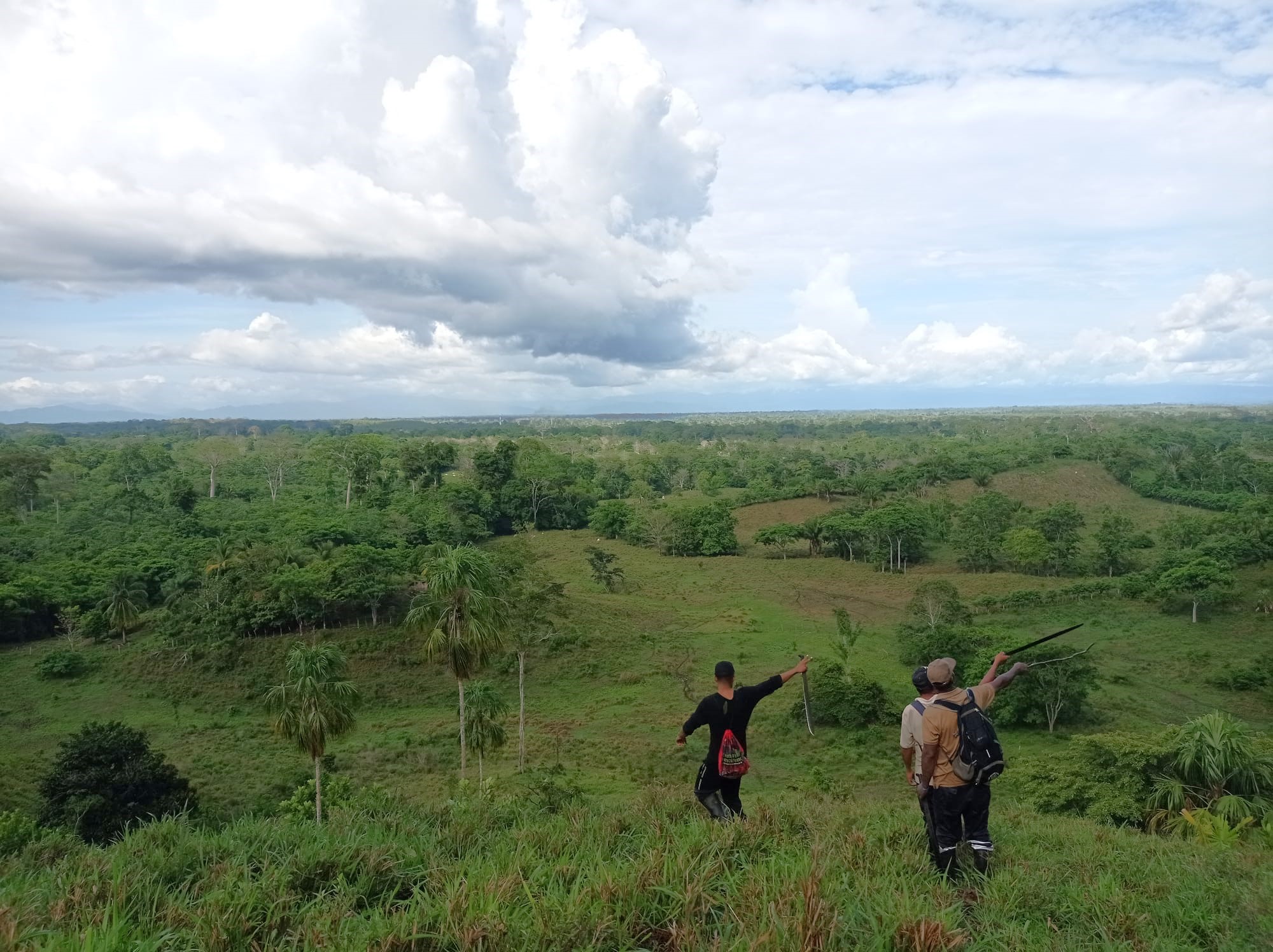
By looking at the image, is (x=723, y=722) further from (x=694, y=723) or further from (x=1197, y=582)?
(x=1197, y=582)

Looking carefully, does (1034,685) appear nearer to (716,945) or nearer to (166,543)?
(716,945)

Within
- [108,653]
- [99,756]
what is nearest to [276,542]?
[108,653]

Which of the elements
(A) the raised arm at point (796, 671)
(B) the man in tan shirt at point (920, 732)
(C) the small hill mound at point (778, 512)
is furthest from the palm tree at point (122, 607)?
(C) the small hill mound at point (778, 512)

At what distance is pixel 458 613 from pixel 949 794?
12.0 metres

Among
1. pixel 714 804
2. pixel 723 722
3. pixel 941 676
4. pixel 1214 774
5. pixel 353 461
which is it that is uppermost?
pixel 941 676

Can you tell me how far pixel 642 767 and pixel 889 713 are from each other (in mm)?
8414

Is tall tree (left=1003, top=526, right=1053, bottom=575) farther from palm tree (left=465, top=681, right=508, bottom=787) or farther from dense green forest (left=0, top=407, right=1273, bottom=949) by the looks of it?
palm tree (left=465, top=681, right=508, bottom=787)

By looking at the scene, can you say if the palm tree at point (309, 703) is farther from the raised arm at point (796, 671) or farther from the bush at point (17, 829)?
the raised arm at point (796, 671)

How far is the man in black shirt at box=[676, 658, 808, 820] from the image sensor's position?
5246 mm

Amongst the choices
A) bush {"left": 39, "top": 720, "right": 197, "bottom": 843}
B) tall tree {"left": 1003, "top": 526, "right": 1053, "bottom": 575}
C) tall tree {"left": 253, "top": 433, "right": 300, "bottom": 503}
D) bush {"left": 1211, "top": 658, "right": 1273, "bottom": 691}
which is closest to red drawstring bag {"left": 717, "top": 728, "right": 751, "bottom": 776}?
bush {"left": 39, "top": 720, "right": 197, "bottom": 843}

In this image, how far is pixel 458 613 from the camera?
15086 millimetres

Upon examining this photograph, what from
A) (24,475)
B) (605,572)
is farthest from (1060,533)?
(24,475)

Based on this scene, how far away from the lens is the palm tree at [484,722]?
17.3m

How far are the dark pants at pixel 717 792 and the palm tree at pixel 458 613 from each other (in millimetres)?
10295
